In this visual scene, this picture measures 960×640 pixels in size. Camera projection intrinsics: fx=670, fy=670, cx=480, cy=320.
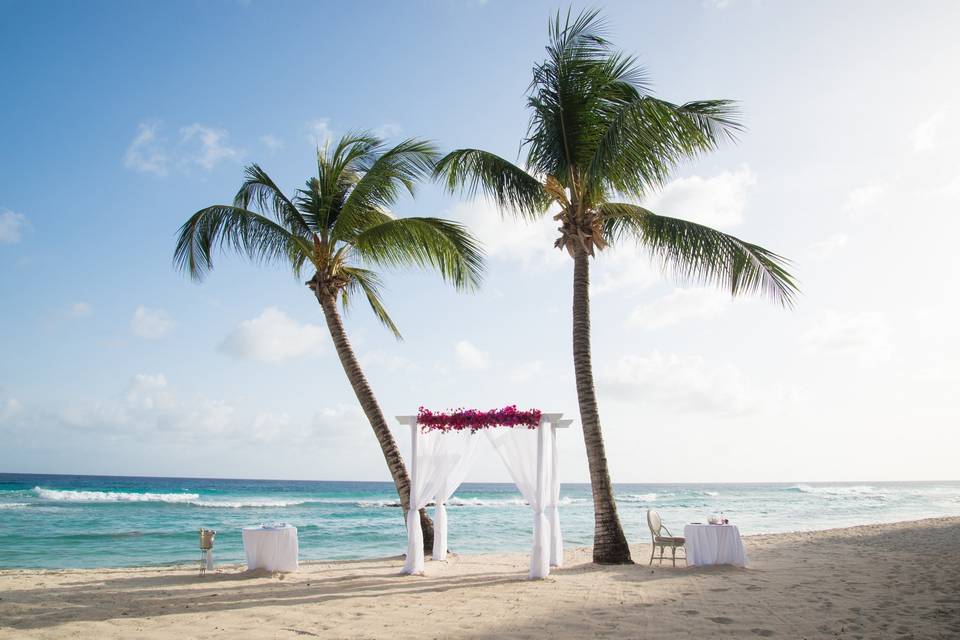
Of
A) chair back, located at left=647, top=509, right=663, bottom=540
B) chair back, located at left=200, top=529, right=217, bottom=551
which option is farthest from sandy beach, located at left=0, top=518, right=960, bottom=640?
chair back, located at left=647, top=509, right=663, bottom=540

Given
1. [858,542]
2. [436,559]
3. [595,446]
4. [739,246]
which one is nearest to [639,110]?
[739,246]

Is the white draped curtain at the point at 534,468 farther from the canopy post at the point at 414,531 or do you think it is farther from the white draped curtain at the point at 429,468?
the canopy post at the point at 414,531

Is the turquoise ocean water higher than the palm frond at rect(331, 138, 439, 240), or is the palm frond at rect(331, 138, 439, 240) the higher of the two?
the palm frond at rect(331, 138, 439, 240)

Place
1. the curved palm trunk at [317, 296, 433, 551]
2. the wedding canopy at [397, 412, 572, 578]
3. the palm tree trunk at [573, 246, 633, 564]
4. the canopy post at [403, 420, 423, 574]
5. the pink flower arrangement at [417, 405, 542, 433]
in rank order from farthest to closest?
the curved palm trunk at [317, 296, 433, 551] < the palm tree trunk at [573, 246, 633, 564] < the canopy post at [403, 420, 423, 574] < the pink flower arrangement at [417, 405, 542, 433] < the wedding canopy at [397, 412, 572, 578]

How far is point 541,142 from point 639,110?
1942mm

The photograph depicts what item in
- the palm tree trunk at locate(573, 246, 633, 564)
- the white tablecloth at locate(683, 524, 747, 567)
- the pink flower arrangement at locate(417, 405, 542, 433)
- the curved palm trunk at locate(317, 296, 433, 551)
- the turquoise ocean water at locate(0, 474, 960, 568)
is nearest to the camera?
the pink flower arrangement at locate(417, 405, 542, 433)

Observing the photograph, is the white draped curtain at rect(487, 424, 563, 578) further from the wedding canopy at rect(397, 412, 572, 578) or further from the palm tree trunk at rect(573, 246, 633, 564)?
the palm tree trunk at rect(573, 246, 633, 564)

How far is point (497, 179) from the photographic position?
11.3m

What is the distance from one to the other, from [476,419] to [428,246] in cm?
355

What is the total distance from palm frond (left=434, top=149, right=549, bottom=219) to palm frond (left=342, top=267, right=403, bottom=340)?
10.4 ft

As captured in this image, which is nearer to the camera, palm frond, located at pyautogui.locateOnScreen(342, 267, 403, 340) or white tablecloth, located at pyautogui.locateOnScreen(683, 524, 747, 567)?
white tablecloth, located at pyautogui.locateOnScreen(683, 524, 747, 567)

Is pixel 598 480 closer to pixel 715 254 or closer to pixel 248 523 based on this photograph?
pixel 715 254

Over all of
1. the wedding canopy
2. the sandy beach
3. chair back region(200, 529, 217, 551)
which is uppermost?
the wedding canopy

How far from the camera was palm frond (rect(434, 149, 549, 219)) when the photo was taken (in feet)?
36.7
